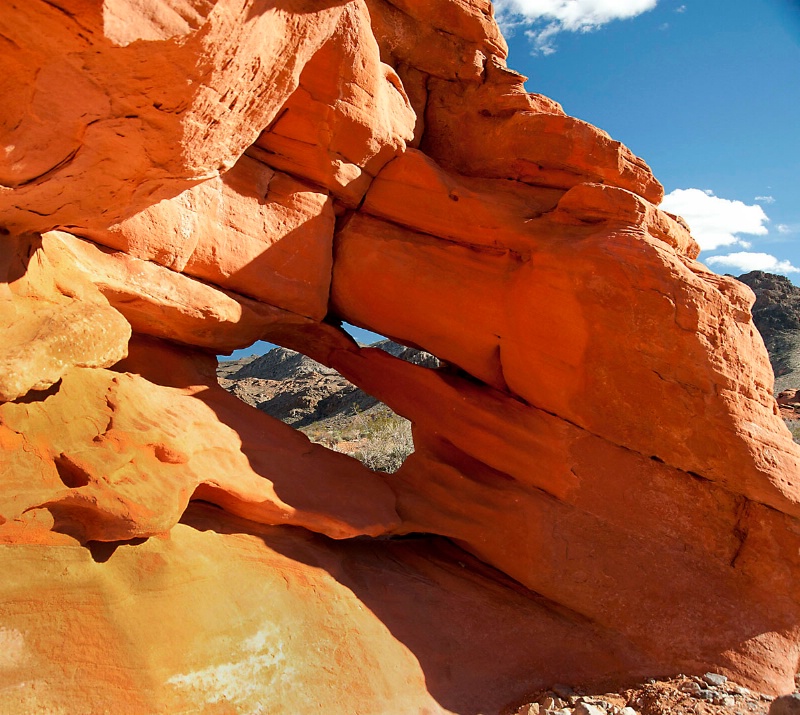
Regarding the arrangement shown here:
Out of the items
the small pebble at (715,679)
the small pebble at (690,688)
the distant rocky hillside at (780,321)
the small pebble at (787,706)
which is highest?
the distant rocky hillside at (780,321)

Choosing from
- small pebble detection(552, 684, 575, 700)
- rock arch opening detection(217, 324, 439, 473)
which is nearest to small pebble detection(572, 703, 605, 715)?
small pebble detection(552, 684, 575, 700)

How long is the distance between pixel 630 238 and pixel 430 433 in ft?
9.73

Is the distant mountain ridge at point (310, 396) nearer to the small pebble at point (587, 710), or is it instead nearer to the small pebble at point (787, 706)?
the small pebble at point (587, 710)

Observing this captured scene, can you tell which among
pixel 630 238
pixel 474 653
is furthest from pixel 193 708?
pixel 630 238

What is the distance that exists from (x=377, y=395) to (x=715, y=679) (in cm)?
435

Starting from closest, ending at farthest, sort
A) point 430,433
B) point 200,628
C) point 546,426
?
point 200,628 < point 546,426 < point 430,433

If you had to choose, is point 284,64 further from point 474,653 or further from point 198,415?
point 474,653

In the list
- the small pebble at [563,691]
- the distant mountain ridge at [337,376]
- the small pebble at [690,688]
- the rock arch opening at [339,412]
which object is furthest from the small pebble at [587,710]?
the distant mountain ridge at [337,376]

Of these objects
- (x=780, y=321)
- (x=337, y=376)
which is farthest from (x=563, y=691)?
(x=780, y=321)

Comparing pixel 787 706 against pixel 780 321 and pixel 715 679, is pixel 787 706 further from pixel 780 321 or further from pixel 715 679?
pixel 780 321

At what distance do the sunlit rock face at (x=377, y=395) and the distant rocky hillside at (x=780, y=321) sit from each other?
25528mm

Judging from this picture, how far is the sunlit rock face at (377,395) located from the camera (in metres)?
3.97

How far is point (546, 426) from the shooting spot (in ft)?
21.1

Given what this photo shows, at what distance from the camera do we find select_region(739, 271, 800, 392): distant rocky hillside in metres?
29.0
